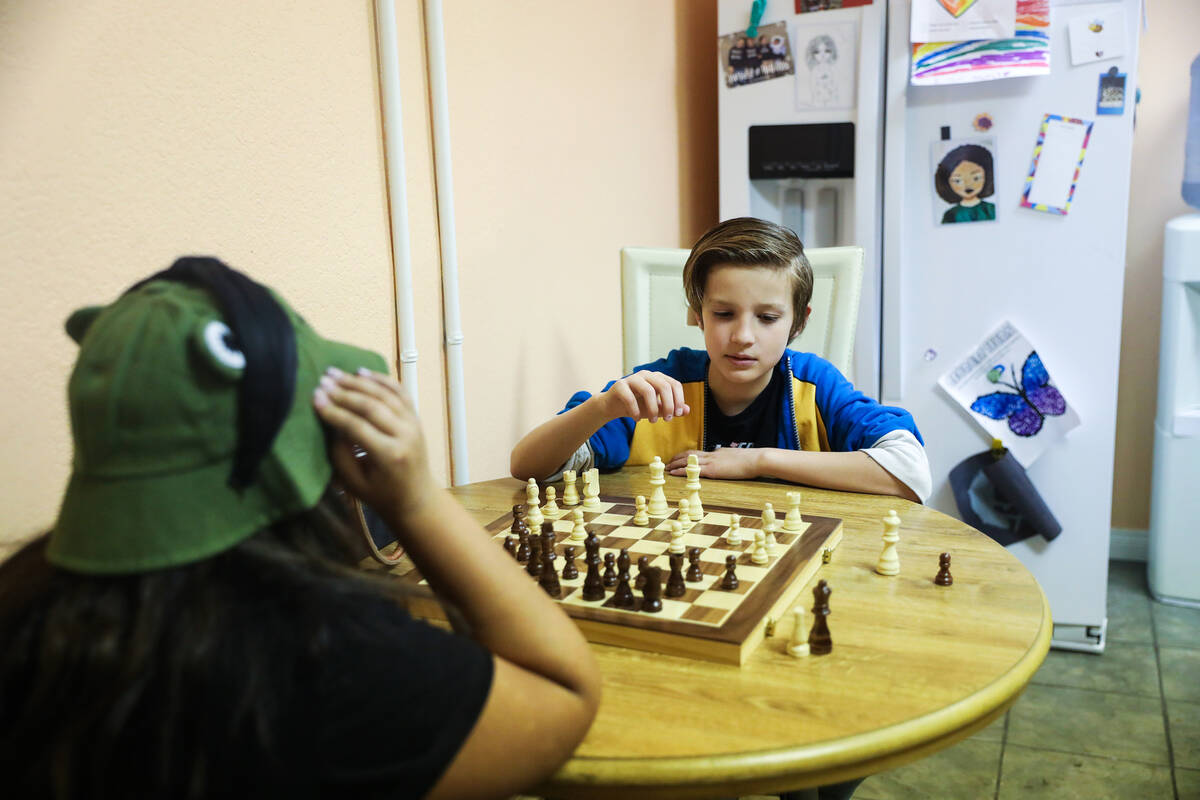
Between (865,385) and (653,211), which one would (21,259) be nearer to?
(653,211)

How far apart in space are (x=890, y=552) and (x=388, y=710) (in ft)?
2.48

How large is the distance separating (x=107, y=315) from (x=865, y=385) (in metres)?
2.52

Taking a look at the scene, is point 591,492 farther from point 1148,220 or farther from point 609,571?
point 1148,220

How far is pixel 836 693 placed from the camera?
91 centimetres

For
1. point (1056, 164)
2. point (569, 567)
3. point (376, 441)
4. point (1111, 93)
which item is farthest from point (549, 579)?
point (1111, 93)

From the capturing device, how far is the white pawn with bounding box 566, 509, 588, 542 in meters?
1.34

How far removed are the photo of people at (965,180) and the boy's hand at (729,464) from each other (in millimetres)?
1449

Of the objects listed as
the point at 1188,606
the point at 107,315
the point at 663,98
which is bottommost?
the point at 1188,606

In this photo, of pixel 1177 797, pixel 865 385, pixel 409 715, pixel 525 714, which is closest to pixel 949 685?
pixel 525 714

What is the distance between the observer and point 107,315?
2.21 feet

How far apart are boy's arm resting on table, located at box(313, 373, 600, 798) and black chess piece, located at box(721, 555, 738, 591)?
0.32 meters

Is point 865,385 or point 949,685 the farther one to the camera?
point 865,385

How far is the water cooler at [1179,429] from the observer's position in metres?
2.85

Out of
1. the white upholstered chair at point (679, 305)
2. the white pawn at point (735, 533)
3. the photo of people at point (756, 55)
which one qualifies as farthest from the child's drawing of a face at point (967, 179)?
the white pawn at point (735, 533)
